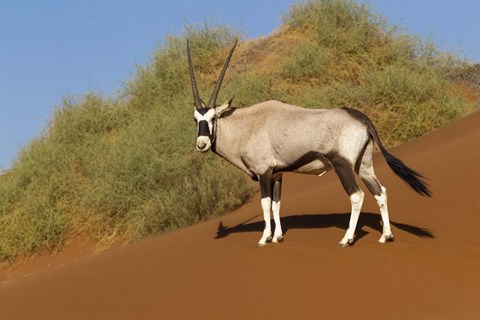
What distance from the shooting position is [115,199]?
17562 millimetres

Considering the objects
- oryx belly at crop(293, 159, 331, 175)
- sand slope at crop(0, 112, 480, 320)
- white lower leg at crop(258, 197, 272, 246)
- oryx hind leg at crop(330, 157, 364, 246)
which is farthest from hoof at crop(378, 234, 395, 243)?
white lower leg at crop(258, 197, 272, 246)

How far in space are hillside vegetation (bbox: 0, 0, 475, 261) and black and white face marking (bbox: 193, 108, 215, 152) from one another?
609 centimetres

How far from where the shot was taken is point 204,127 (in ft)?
29.2

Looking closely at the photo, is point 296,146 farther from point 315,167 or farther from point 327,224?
point 327,224

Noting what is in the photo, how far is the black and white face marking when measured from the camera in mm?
8773

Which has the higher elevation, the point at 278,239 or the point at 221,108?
the point at 221,108

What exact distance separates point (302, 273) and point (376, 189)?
163 cm

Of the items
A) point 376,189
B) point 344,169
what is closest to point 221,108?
Result: point 344,169

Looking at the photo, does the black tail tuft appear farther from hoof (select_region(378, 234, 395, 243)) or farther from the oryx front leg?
the oryx front leg

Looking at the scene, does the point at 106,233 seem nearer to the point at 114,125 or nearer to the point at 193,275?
the point at 114,125

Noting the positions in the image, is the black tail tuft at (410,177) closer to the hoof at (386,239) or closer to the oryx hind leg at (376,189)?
the oryx hind leg at (376,189)

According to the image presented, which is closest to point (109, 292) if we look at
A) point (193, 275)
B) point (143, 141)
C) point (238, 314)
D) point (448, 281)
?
point (193, 275)

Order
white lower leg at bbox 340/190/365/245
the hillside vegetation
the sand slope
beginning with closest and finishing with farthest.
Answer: the sand slope → white lower leg at bbox 340/190/365/245 → the hillside vegetation

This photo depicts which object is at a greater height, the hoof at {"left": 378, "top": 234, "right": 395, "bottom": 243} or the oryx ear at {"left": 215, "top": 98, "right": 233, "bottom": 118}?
the oryx ear at {"left": 215, "top": 98, "right": 233, "bottom": 118}
